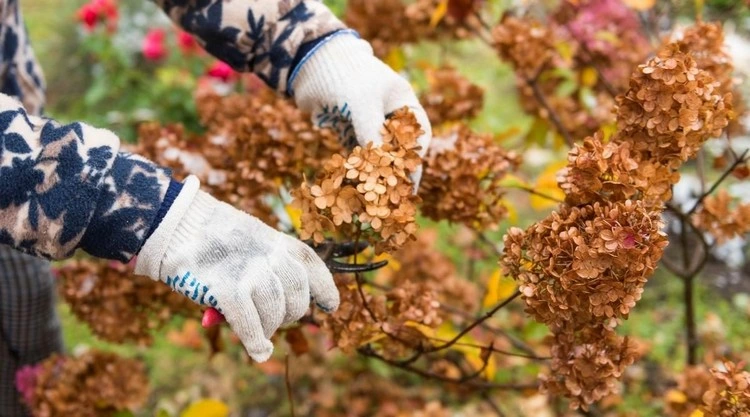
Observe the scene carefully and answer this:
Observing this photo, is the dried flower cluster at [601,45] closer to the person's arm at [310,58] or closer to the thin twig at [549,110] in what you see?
the thin twig at [549,110]

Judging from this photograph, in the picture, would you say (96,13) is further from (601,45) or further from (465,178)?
(465,178)

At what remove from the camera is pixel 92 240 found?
1.03 metres

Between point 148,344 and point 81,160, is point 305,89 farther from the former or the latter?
point 148,344

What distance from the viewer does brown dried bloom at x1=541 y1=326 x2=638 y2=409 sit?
1066mm

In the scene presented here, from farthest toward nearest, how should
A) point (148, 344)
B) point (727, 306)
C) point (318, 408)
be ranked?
1. point (727, 306)
2. point (318, 408)
3. point (148, 344)

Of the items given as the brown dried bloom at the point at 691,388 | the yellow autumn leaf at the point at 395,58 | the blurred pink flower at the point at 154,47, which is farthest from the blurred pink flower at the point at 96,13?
the brown dried bloom at the point at 691,388

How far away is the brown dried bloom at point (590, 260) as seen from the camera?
0.92 meters

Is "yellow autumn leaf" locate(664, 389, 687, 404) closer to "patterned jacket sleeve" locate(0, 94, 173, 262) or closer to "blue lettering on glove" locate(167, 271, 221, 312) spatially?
"blue lettering on glove" locate(167, 271, 221, 312)

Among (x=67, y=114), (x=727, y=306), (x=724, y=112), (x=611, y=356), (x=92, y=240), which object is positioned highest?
(x=727, y=306)

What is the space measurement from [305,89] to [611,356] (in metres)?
0.70

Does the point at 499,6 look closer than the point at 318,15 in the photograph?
No

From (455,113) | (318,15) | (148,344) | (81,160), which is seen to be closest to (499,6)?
(455,113)

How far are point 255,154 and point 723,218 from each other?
0.95 m

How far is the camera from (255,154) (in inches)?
56.5
